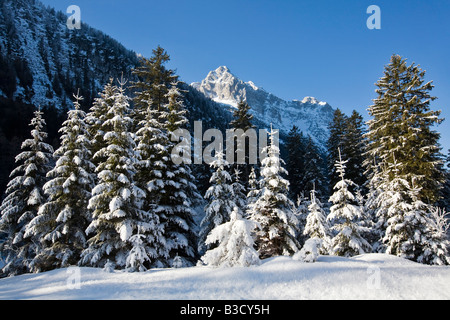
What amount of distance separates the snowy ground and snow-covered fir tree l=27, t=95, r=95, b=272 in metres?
5.82

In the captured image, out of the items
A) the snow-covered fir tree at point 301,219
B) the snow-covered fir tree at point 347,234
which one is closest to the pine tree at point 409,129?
the snow-covered fir tree at point 347,234

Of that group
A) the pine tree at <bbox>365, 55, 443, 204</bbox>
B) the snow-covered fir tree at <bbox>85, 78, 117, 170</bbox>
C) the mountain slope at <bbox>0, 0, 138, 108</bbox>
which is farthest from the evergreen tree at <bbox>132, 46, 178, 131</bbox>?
the mountain slope at <bbox>0, 0, 138, 108</bbox>

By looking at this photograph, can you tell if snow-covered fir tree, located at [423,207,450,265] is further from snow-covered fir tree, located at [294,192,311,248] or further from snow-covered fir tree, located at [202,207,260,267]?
snow-covered fir tree, located at [202,207,260,267]

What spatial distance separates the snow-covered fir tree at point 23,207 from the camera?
54.6 ft

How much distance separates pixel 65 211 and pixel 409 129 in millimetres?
24673

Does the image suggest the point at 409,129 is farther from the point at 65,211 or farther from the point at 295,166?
the point at 65,211

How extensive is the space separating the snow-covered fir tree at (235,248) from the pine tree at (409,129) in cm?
1398

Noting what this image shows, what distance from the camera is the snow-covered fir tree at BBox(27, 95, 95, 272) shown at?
1506 centimetres

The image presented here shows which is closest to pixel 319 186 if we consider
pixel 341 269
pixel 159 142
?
pixel 159 142

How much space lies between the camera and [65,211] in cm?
1526

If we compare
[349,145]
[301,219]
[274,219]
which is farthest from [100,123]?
[349,145]

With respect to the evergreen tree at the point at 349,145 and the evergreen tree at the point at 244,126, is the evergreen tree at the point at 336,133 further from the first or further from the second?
the evergreen tree at the point at 244,126

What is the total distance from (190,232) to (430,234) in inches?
585

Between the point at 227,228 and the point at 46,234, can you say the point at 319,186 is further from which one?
the point at 46,234
